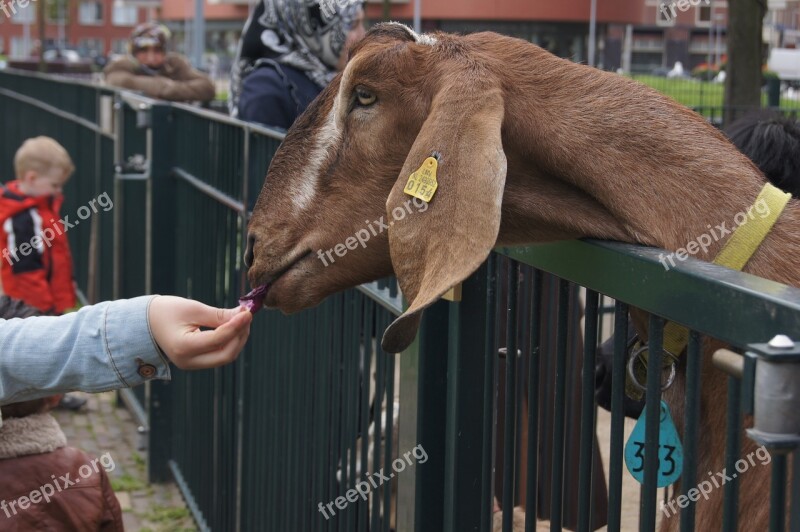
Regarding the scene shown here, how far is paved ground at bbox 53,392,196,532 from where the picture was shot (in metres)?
6.19

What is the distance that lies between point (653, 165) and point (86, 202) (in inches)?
336

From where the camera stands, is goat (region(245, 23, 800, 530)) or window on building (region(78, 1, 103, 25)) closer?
goat (region(245, 23, 800, 530))

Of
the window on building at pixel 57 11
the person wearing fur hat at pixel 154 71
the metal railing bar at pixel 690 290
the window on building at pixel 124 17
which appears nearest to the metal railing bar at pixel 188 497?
the metal railing bar at pixel 690 290

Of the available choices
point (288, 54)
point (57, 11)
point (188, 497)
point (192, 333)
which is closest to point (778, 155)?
point (192, 333)

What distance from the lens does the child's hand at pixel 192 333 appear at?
2.56 meters

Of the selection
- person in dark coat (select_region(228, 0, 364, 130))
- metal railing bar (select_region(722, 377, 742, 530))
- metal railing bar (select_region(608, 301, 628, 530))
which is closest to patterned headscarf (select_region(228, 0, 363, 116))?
person in dark coat (select_region(228, 0, 364, 130))

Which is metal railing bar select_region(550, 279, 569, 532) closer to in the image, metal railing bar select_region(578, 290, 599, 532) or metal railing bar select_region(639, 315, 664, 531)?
metal railing bar select_region(578, 290, 599, 532)

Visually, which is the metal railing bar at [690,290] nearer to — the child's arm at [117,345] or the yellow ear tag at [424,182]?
the yellow ear tag at [424,182]

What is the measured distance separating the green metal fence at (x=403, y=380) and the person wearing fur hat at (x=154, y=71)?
3.74 meters

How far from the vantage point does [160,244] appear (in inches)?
256

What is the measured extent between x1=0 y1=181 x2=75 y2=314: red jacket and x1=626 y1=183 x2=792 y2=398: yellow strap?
6.03 m

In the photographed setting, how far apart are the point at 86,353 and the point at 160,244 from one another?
395 cm

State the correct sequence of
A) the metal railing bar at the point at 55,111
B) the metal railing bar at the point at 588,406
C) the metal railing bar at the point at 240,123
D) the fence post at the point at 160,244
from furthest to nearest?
the metal railing bar at the point at 55,111
the fence post at the point at 160,244
the metal railing bar at the point at 240,123
the metal railing bar at the point at 588,406

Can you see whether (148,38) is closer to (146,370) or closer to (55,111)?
(55,111)
